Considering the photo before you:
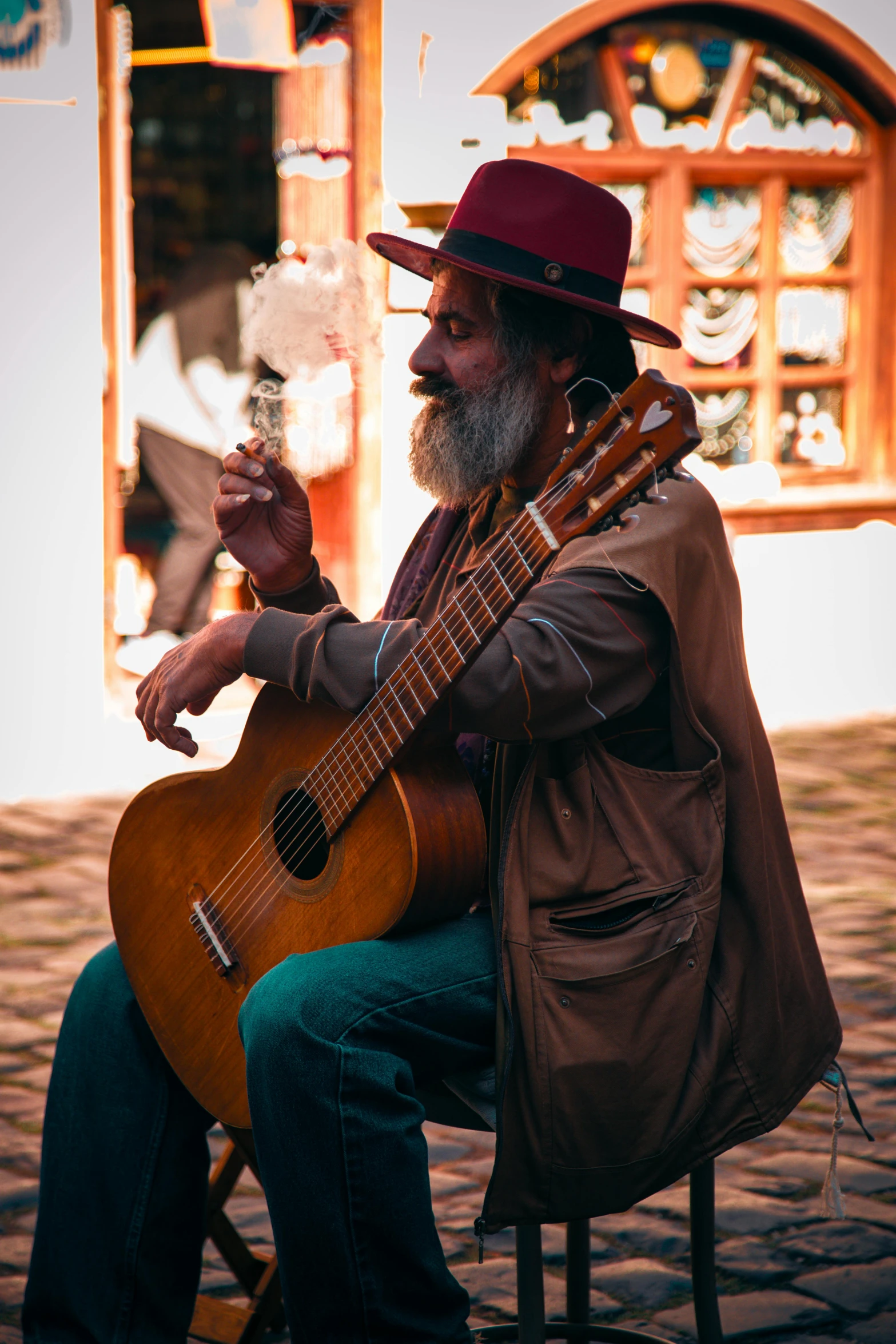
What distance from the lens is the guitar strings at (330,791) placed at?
175 cm

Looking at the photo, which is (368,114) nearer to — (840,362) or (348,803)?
(840,362)

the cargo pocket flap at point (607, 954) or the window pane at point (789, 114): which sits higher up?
the window pane at point (789, 114)

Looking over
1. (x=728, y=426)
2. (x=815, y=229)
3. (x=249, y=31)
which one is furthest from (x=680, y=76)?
(x=249, y=31)

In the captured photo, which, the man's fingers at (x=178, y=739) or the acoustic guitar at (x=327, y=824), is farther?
the man's fingers at (x=178, y=739)

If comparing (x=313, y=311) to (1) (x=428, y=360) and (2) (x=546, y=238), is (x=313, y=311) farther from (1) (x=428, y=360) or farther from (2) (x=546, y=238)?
(2) (x=546, y=238)

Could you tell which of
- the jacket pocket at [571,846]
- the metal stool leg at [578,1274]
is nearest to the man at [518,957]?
the jacket pocket at [571,846]

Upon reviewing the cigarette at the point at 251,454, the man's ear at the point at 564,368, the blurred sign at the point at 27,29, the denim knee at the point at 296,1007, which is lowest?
the denim knee at the point at 296,1007

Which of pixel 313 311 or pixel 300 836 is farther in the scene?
pixel 313 311

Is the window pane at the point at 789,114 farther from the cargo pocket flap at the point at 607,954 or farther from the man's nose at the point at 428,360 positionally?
Answer: the cargo pocket flap at the point at 607,954

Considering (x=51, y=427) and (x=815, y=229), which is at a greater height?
(x=815, y=229)

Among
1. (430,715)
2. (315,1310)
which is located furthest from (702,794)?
(315,1310)

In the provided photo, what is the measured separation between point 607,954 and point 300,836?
47 cm

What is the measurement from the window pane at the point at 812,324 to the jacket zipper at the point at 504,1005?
6185 millimetres

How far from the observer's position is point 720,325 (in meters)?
7.46
